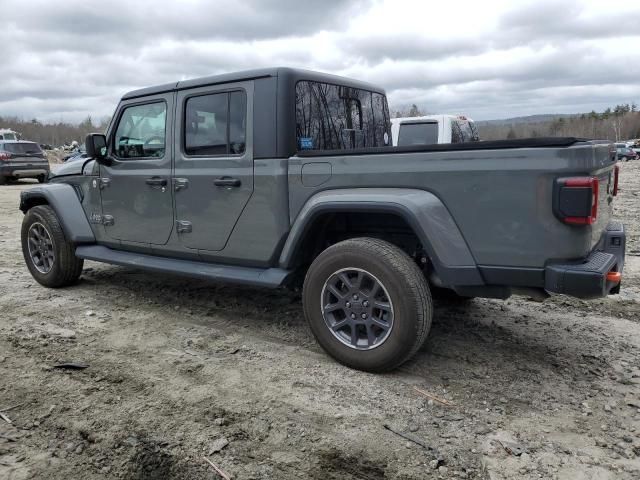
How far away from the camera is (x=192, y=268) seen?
14.3 ft

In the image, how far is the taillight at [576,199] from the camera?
275 cm

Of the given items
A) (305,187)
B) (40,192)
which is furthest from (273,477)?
(40,192)

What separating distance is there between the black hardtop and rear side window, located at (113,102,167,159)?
5.1 inches

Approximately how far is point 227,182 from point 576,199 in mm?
2362

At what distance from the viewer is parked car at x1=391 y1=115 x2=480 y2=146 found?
973 cm

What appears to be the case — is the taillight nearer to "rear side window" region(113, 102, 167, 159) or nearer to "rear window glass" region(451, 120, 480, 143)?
"rear side window" region(113, 102, 167, 159)

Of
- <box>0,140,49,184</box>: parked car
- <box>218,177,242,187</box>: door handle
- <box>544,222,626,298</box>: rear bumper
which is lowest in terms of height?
<box>544,222,626,298</box>: rear bumper

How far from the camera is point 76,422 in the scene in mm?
2879

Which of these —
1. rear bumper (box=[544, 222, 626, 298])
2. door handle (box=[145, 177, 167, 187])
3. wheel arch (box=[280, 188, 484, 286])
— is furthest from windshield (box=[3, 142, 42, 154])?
rear bumper (box=[544, 222, 626, 298])

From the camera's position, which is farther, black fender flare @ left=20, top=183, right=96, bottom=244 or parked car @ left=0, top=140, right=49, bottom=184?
parked car @ left=0, top=140, right=49, bottom=184

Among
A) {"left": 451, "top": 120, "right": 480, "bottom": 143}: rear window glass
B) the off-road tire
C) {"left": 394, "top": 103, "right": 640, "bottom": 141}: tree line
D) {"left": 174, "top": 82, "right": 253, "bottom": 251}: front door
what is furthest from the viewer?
{"left": 394, "top": 103, "right": 640, "bottom": 141}: tree line

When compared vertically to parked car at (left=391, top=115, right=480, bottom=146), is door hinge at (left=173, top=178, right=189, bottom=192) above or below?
below

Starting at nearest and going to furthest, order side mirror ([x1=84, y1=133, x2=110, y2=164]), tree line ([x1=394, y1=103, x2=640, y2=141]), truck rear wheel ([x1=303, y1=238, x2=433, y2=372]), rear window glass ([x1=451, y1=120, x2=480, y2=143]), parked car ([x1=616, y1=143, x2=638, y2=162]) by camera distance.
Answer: truck rear wheel ([x1=303, y1=238, x2=433, y2=372]) → side mirror ([x1=84, y1=133, x2=110, y2=164]) → rear window glass ([x1=451, y1=120, x2=480, y2=143]) → parked car ([x1=616, y1=143, x2=638, y2=162]) → tree line ([x1=394, y1=103, x2=640, y2=141])

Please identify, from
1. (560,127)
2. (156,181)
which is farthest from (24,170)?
(560,127)
